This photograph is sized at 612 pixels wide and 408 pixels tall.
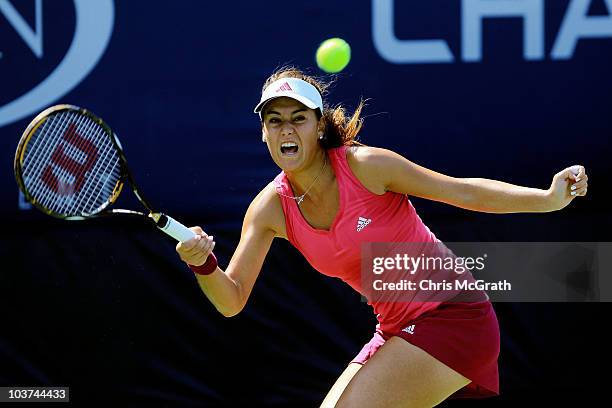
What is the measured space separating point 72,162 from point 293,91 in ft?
2.70

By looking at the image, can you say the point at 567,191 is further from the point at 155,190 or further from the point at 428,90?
the point at 155,190

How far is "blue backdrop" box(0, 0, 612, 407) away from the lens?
4.66m

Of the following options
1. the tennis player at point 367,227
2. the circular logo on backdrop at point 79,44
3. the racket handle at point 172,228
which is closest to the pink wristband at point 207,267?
the tennis player at point 367,227

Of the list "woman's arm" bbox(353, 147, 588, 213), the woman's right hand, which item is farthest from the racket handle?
"woman's arm" bbox(353, 147, 588, 213)

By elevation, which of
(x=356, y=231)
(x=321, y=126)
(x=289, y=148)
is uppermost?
(x=321, y=126)

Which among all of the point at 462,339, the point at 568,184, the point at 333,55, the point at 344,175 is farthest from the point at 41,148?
the point at 568,184

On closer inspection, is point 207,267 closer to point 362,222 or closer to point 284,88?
point 362,222

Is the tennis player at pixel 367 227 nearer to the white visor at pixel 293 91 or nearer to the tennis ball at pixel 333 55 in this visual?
the white visor at pixel 293 91

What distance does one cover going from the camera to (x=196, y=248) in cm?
315

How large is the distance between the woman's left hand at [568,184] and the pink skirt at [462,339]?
439 mm

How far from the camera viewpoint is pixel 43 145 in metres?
3.69

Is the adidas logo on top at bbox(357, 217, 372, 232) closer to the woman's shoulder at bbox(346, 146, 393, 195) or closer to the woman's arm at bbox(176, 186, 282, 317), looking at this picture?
the woman's shoulder at bbox(346, 146, 393, 195)

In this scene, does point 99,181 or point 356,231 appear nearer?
point 356,231

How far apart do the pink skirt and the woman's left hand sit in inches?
17.3
